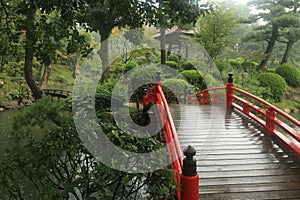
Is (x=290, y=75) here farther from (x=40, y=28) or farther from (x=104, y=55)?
(x=40, y=28)

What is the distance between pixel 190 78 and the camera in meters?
14.0

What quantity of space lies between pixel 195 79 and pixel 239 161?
376 inches

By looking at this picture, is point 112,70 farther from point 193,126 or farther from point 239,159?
point 239,159

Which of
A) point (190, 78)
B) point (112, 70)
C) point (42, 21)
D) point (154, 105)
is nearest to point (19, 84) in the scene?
point (112, 70)

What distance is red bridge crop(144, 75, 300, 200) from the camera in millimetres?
3777

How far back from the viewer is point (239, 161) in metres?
4.80

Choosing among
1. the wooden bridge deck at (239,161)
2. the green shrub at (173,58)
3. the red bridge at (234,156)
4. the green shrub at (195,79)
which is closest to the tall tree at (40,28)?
the red bridge at (234,156)

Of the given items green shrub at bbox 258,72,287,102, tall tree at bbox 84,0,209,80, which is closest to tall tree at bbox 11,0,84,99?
tall tree at bbox 84,0,209,80

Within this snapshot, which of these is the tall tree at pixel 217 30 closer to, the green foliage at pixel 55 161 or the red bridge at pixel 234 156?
the red bridge at pixel 234 156

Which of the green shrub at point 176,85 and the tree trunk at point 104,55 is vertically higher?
the tree trunk at point 104,55

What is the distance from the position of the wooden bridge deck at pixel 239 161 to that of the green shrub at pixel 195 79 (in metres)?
6.73

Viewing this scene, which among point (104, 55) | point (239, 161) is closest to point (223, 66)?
point (104, 55)

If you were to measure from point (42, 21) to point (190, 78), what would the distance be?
11.3 meters

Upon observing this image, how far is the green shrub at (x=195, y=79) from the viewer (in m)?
14.0
